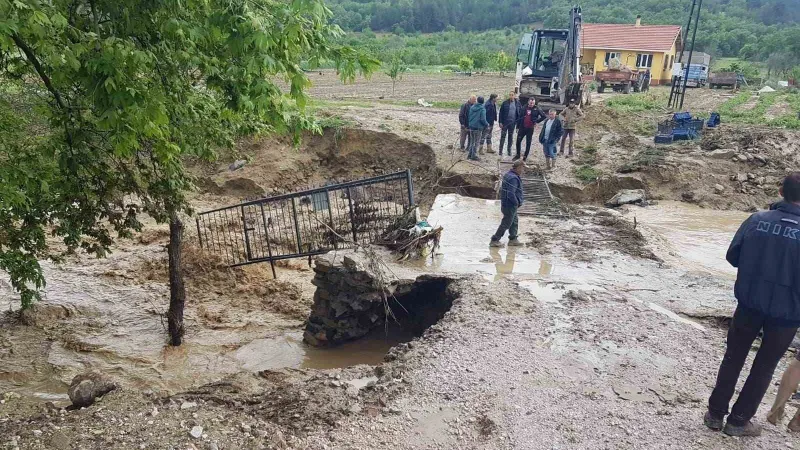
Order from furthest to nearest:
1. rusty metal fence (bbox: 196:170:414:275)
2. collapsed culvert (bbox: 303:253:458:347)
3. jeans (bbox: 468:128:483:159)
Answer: jeans (bbox: 468:128:483:159) < rusty metal fence (bbox: 196:170:414:275) < collapsed culvert (bbox: 303:253:458:347)

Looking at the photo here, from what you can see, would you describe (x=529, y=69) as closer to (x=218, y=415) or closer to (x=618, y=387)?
(x=618, y=387)

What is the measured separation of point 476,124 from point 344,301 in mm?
8026

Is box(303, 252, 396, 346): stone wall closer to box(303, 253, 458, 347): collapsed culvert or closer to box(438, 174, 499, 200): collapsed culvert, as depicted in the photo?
box(303, 253, 458, 347): collapsed culvert

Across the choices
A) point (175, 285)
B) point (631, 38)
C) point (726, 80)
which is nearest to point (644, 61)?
point (631, 38)

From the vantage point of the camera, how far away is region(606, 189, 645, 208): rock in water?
13039 millimetres

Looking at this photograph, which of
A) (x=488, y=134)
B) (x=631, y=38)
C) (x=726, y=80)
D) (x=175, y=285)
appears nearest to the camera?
(x=175, y=285)

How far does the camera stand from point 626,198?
42.9ft

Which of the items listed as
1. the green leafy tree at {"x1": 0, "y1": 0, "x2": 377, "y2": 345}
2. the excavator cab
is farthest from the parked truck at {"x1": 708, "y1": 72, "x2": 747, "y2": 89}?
the green leafy tree at {"x1": 0, "y1": 0, "x2": 377, "y2": 345}

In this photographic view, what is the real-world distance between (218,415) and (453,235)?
5.92 meters

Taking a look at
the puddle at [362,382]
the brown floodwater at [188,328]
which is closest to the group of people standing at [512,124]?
the brown floodwater at [188,328]

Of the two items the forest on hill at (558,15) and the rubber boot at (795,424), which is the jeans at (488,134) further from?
the forest on hill at (558,15)

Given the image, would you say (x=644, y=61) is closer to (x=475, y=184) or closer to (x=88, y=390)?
(x=475, y=184)

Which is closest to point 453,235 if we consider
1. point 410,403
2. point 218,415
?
point 410,403

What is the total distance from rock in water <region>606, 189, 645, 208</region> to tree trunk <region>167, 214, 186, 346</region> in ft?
31.4
